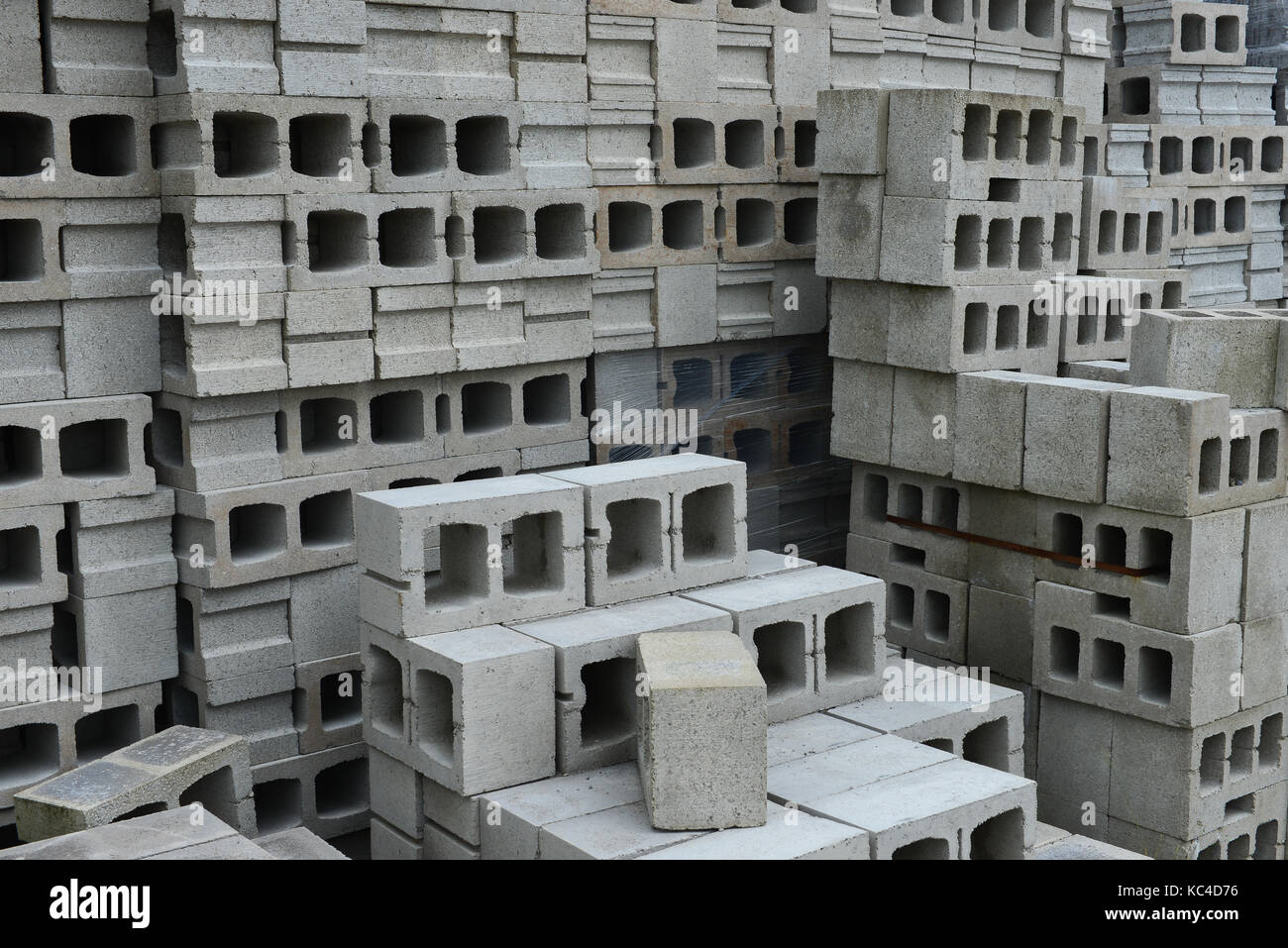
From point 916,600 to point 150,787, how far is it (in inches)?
254

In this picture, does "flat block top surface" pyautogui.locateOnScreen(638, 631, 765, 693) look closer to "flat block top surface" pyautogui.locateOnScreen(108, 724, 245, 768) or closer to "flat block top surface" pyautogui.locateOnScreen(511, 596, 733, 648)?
"flat block top surface" pyautogui.locateOnScreen(511, 596, 733, 648)

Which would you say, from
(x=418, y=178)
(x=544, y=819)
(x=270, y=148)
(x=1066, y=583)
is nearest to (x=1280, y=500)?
(x=1066, y=583)

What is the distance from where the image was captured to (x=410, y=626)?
9273mm

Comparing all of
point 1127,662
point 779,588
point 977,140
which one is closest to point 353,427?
point 779,588

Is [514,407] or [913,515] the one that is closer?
[514,407]

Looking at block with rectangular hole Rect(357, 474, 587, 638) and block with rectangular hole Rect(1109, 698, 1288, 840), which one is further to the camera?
block with rectangular hole Rect(1109, 698, 1288, 840)

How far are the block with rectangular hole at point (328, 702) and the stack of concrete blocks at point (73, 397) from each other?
3.10 feet

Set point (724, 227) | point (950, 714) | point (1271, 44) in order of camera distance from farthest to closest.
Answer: point (1271, 44) → point (724, 227) → point (950, 714)

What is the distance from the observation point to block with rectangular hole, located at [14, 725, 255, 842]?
8875mm

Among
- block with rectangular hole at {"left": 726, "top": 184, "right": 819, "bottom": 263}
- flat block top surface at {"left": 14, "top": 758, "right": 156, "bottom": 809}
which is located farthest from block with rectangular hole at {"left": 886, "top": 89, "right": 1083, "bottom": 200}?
flat block top surface at {"left": 14, "top": 758, "right": 156, "bottom": 809}

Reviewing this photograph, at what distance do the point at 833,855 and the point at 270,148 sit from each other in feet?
19.9

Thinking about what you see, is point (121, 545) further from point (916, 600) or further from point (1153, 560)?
point (1153, 560)

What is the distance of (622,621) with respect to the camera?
9.67 meters

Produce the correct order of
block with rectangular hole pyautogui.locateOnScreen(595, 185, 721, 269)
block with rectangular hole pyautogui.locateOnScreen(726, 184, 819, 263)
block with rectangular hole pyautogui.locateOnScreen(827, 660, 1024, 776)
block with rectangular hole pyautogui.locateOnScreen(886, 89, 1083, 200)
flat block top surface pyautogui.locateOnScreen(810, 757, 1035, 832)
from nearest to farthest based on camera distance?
flat block top surface pyautogui.locateOnScreen(810, 757, 1035, 832) → block with rectangular hole pyautogui.locateOnScreen(827, 660, 1024, 776) → block with rectangular hole pyautogui.locateOnScreen(886, 89, 1083, 200) → block with rectangular hole pyautogui.locateOnScreen(595, 185, 721, 269) → block with rectangular hole pyautogui.locateOnScreen(726, 184, 819, 263)
